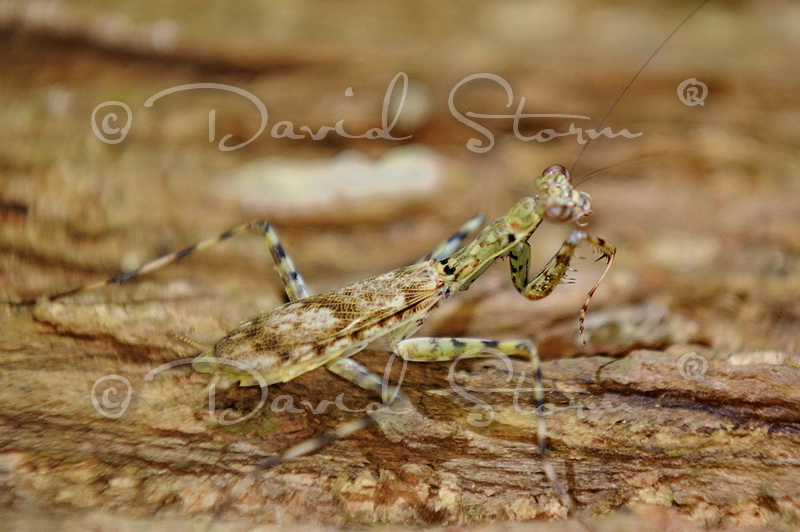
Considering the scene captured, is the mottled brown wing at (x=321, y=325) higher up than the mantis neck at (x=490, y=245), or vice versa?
the mantis neck at (x=490, y=245)

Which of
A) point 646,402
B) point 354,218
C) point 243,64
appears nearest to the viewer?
point 646,402

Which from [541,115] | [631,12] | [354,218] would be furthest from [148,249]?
[631,12]

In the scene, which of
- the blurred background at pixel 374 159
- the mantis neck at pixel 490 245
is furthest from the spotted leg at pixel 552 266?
the blurred background at pixel 374 159

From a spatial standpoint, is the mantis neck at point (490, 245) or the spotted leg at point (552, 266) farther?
the mantis neck at point (490, 245)

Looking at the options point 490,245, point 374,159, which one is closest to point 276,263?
point 490,245

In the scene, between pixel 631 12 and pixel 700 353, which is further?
pixel 631 12

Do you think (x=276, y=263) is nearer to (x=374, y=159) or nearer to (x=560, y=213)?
(x=560, y=213)

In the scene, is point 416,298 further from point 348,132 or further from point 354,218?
point 348,132

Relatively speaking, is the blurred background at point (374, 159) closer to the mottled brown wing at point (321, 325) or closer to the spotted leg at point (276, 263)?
the spotted leg at point (276, 263)
